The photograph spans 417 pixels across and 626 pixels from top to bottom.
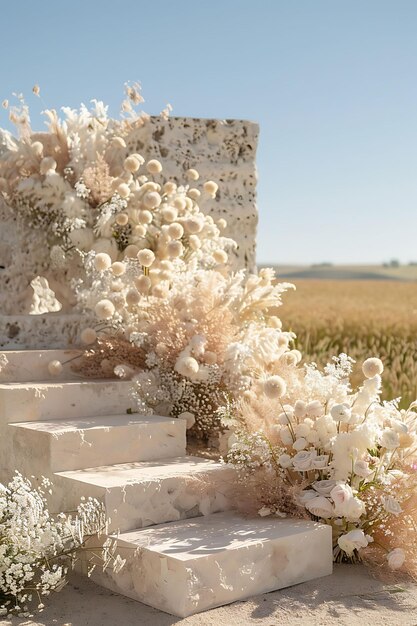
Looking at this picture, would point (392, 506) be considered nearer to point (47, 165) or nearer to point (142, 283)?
point (142, 283)

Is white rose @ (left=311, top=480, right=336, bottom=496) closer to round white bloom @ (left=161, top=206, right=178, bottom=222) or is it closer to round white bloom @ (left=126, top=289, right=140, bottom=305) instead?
round white bloom @ (left=126, top=289, right=140, bottom=305)

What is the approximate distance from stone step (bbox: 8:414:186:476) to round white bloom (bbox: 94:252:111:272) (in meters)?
1.17

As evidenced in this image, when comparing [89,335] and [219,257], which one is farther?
[219,257]

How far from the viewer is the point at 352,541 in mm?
4121

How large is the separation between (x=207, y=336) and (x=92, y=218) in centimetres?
144

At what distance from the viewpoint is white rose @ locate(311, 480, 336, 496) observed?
425 cm

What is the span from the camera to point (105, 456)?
15.4 ft

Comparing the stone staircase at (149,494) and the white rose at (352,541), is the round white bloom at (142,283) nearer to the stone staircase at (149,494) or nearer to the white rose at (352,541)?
the stone staircase at (149,494)

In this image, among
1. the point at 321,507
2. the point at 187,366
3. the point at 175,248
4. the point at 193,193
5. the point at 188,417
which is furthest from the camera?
the point at 193,193

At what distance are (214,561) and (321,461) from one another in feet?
2.69

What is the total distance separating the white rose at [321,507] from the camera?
420 centimetres

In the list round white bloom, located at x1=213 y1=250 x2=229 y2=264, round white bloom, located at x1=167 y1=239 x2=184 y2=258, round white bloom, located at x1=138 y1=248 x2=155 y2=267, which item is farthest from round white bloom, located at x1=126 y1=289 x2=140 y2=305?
round white bloom, located at x1=213 y1=250 x2=229 y2=264

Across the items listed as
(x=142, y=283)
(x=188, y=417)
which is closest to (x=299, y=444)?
(x=188, y=417)

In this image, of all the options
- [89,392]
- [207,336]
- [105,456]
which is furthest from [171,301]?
[105,456]
